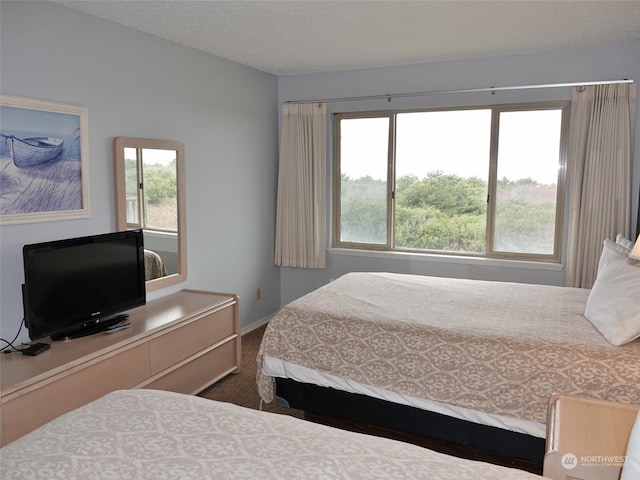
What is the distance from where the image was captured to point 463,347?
8.36 feet

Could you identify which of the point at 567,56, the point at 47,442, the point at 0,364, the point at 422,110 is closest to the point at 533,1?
the point at 567,56

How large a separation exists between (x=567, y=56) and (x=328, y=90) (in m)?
2.09

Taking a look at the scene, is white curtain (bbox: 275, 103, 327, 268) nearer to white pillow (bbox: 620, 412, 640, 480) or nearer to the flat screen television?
the flat screen television

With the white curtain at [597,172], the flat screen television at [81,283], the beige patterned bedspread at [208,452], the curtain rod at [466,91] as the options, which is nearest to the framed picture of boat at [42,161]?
the flat screen television at [81,283]

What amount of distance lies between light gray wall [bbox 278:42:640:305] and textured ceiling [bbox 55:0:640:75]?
14 cm

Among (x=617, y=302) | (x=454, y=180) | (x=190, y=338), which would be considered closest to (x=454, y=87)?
(x=454, y=180)

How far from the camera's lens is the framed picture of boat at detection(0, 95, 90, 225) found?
8.66 feet

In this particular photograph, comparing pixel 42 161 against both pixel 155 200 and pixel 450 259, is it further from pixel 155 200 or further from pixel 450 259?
pixel 450 259

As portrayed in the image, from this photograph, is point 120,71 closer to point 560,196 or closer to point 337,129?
point 337,129

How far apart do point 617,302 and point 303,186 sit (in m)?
3.11

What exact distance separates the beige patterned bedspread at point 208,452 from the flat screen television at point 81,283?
120 centimetres

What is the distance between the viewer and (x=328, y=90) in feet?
16.1

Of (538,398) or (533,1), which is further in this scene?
(533,1)

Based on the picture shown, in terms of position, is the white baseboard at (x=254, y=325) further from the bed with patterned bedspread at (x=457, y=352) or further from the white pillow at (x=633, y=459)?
the white pillow at (x=633, y=459)
